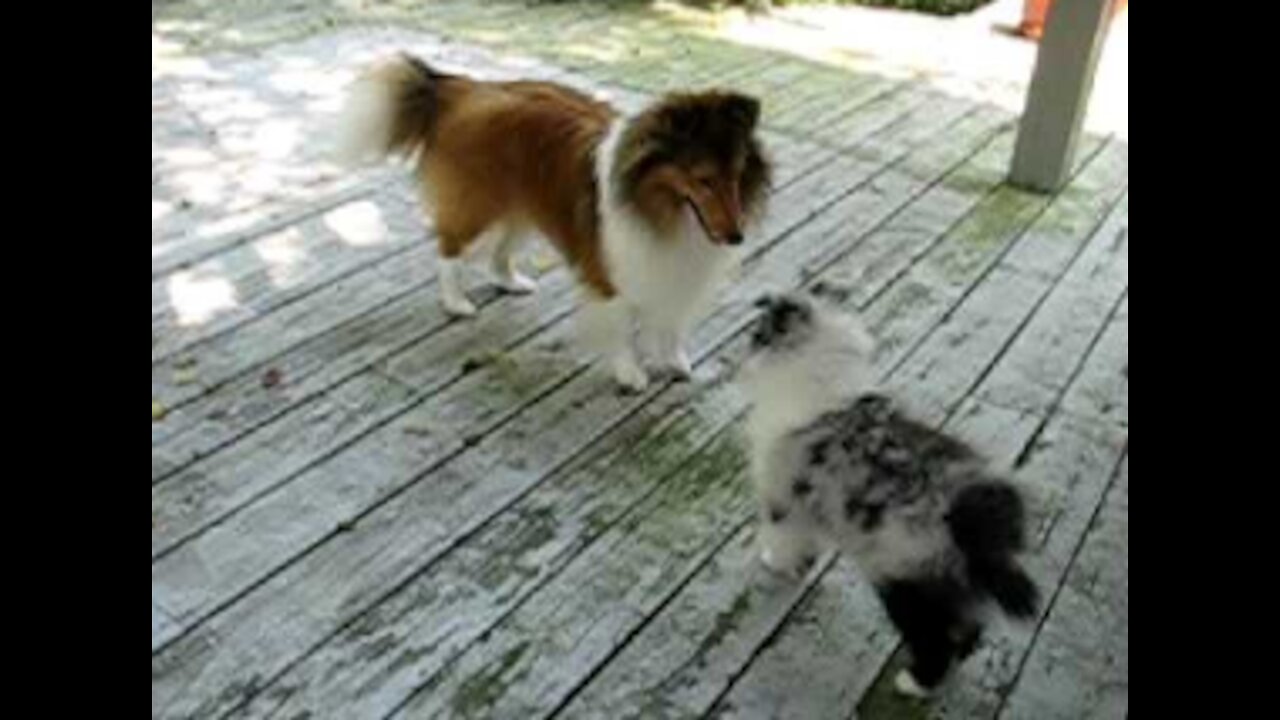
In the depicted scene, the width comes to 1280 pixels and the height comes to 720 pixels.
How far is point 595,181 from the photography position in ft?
9.49

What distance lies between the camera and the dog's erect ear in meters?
2.61

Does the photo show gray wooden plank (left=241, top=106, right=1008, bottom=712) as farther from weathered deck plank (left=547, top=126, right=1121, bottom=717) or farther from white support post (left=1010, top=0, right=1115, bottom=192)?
white support post (left=1010, top=0, right=1115, bottom=192)

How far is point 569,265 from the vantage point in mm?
3139

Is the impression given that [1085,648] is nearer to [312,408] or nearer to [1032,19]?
[312,408]

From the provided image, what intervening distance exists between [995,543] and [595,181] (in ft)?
4.75

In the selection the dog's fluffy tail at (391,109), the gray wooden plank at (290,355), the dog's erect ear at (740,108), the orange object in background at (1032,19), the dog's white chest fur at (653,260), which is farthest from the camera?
the orange object in background at (1032,19)

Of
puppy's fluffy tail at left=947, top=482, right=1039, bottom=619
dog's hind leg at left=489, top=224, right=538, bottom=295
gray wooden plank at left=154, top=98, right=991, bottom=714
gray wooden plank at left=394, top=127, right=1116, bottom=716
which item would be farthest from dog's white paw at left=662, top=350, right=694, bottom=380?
puppy's fluffy tail at left=947, top=482, right=1039, bottom=619

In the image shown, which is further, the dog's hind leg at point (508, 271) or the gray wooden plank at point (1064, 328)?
the dog's hind leg at point (508, 271)

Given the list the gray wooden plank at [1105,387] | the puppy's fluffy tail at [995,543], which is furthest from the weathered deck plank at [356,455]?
the puppy's fluffy tail at [995,543]

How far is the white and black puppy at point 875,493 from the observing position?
73.9 inches

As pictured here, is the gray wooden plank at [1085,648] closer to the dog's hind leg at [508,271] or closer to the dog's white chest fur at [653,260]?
the dog's white chest fur at [653,260]

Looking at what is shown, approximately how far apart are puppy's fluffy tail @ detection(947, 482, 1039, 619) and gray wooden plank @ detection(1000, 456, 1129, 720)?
333 mm

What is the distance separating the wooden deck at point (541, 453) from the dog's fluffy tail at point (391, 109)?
46 cm
